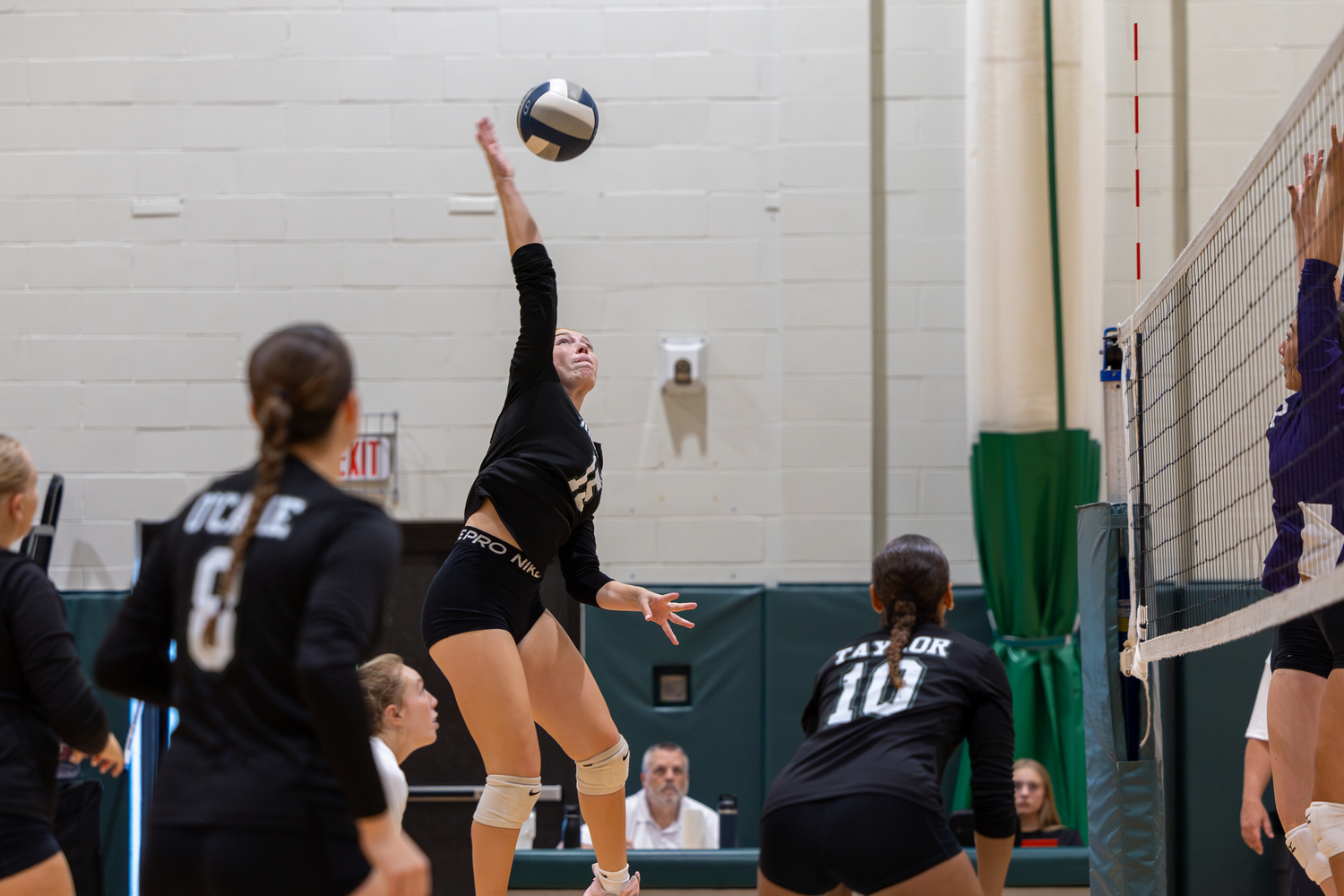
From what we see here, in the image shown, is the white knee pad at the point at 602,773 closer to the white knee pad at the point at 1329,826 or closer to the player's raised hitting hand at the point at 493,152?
the player's raised hitting hand at the point at 493,152

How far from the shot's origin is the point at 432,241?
7.21m

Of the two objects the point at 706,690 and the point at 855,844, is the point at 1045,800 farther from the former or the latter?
the point at 855,844

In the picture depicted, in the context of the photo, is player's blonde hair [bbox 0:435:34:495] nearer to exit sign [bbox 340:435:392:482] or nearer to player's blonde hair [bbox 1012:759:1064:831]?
exit sign [bbox 340:435:392:482]

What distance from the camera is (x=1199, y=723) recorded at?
19.9ft

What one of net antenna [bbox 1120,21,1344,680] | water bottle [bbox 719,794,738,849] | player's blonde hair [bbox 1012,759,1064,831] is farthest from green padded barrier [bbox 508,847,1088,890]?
net antenna [bbox 1120,21,1344,680]

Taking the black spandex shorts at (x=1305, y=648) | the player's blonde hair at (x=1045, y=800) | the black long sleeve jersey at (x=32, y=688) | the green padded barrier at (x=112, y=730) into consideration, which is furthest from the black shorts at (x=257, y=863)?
the green padded barrier at (x=112, y=730)

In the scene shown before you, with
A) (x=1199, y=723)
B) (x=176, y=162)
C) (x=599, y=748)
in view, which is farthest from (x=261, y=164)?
(x=1199, y=723)

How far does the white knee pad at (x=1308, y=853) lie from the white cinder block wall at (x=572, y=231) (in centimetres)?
367

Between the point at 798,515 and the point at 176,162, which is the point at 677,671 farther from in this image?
the point at 176,162

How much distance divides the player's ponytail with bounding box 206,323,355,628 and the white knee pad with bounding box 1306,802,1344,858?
8.72 feet

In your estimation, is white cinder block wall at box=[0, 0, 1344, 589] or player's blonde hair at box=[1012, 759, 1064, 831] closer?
player's blonde hair at box=[1012, 759, 1064, 831]

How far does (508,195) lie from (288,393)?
166 centimetres

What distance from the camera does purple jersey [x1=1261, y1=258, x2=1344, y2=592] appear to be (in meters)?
2.94

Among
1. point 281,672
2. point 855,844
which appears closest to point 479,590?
point 855,844
